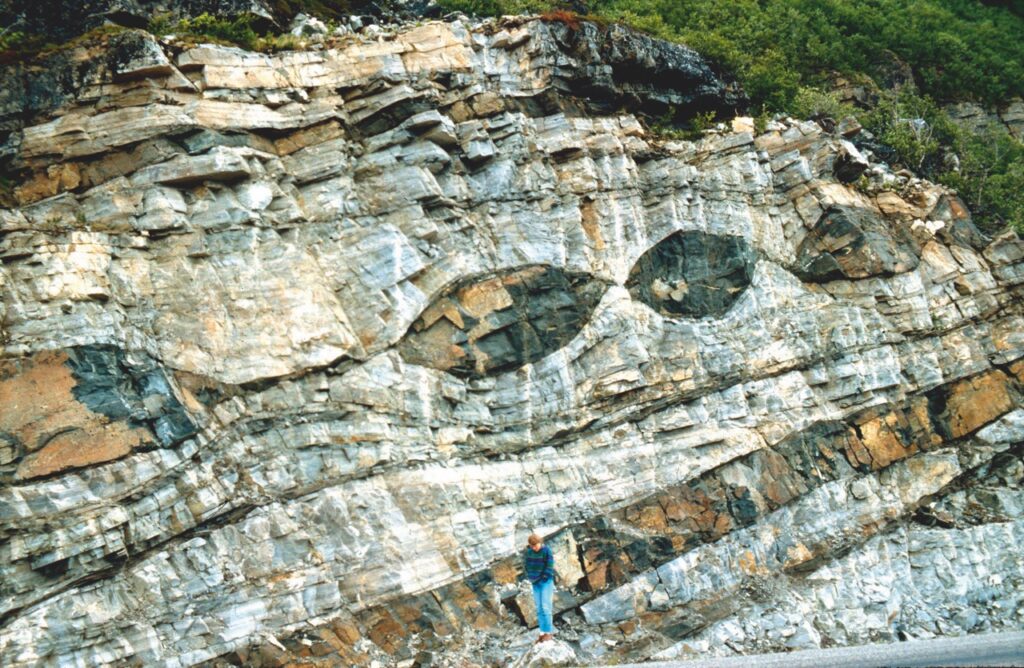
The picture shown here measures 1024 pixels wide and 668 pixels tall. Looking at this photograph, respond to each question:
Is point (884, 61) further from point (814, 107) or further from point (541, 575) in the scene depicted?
point (541, 575)

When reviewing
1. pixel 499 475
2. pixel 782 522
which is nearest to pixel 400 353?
pixel 499 475

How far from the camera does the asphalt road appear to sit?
30.0 ft

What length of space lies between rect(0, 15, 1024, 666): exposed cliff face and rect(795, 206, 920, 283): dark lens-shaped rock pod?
0.06m

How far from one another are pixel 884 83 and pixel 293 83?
20.2 m

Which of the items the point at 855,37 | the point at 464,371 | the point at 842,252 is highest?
the point at 855,37

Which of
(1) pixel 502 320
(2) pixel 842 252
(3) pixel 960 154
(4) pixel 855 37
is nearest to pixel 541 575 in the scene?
(1) pixel 502 320

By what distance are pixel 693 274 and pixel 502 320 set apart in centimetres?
400

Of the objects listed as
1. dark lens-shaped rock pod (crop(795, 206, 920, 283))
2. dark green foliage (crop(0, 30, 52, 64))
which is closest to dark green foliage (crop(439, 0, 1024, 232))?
dark lens-shaped rock pod (crop(795, 206, 920, 283))

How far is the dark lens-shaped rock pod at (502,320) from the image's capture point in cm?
1410

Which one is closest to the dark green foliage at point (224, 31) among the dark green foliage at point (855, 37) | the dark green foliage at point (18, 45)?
the dark green foliage at point (18, 45)

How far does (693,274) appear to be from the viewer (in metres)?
16.3

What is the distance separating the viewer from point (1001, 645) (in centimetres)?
1013

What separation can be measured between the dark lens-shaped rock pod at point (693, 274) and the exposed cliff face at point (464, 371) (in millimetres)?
59

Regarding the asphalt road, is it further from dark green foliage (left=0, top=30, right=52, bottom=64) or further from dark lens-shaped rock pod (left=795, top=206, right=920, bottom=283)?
dark green foliage (left=0, top=30, right=52, bottom=64)
